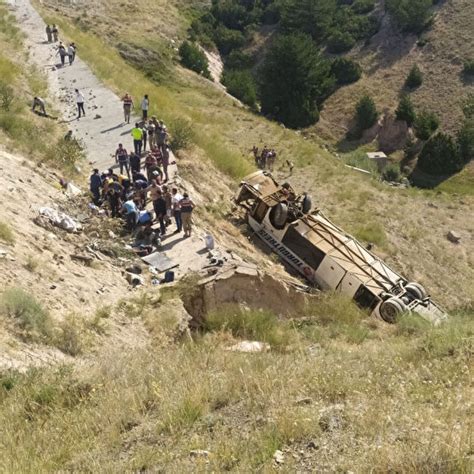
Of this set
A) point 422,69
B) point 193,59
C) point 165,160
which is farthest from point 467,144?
point 165,160

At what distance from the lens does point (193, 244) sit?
14.8 meters

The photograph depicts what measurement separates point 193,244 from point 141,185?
2.77m

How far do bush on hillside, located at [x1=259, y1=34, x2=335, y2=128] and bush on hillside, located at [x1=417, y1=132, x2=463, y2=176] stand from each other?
10502 millimetres

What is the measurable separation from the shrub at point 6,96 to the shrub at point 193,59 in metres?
23.9

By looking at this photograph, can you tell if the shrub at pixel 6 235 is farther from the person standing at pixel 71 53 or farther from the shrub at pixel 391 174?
the shrub at pixel 391 174

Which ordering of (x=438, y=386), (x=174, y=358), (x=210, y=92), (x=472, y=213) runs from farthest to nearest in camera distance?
(x=210, y=92) < (x=472, y=213) < (x=174, y=358) < (x=438, y=386)

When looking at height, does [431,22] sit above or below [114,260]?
above

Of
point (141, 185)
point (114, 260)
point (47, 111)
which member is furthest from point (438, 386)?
point (47, 111)

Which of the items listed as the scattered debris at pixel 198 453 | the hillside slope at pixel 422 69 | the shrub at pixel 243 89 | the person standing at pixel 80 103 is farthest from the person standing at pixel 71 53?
the scattered debris at pixel 198 453

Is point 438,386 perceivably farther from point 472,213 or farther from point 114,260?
point 472,213

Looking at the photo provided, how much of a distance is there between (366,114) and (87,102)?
26804 mm

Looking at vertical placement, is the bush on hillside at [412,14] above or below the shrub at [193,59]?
above

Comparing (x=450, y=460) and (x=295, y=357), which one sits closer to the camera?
(x=450, y=460)

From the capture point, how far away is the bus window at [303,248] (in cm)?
1695
